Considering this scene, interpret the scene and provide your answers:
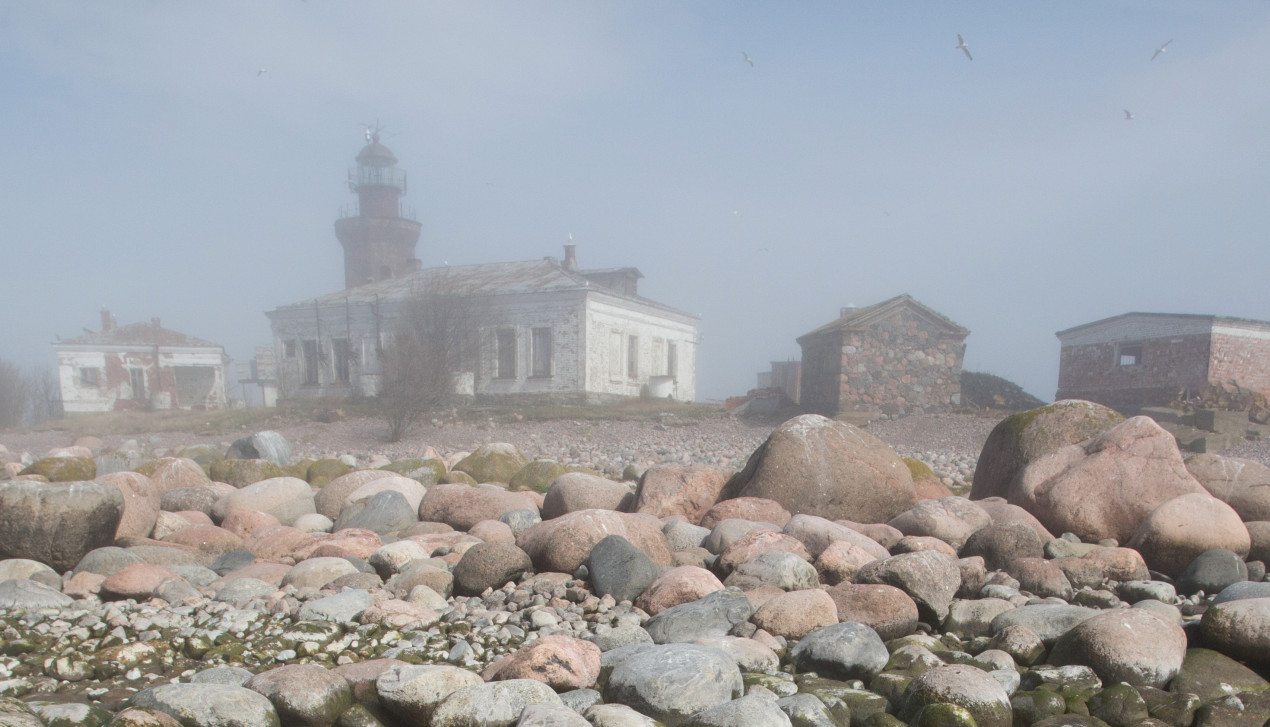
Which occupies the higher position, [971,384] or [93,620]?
[971,384]

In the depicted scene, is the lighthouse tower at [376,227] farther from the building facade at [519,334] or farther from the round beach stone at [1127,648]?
the round beach stone at [1127,648]

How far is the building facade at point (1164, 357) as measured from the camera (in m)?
18.3

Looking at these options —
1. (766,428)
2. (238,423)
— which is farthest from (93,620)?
(238,423)

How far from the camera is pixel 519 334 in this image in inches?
995

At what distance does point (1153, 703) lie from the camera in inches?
131

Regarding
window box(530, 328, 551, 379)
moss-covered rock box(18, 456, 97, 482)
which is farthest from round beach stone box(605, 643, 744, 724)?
window box(530, 328, 551, 379)

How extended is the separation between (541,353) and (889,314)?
36.2ft

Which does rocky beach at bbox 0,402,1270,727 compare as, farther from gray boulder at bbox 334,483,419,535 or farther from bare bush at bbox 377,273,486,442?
bare bush at bbox 377,273,486,442

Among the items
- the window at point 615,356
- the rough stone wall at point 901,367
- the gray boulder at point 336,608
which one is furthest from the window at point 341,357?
the gray boulder at point 336,608

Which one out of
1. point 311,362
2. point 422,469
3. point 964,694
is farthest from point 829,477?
point 311,362

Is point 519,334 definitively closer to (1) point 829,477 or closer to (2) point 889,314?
(2) point 889,314

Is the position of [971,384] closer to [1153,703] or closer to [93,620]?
[1153,703]

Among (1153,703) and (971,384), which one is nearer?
(1153,703)

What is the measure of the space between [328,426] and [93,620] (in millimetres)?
16943
